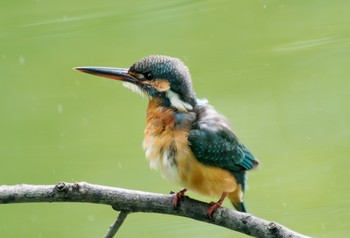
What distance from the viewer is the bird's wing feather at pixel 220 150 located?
2.87 m

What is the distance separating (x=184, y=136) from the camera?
2885mm

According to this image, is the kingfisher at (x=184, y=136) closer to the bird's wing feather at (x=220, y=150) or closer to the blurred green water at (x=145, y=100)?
the bird's wing feather at (x=220, y=150)

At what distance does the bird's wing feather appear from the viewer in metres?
2.87

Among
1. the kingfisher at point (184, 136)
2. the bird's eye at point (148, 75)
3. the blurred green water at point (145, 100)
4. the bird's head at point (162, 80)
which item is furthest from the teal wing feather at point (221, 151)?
the blurred green water at point (145, 100)

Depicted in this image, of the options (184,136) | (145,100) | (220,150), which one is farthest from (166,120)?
(145,100)

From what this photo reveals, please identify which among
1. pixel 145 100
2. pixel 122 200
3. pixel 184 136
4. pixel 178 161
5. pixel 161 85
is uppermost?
pixel 145 100

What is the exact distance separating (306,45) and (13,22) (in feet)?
8.84

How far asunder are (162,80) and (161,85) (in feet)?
0.07

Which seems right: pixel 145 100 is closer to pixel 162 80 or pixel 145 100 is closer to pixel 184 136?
pixel 162 80

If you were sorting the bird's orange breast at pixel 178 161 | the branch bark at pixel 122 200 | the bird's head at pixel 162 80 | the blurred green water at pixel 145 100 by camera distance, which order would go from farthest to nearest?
the blurred green water at pixel 145 100 < the bird's head at pixel 162 80 < the bird's orange breast at pixel 178 161 < the branch bark at pixel 122 200

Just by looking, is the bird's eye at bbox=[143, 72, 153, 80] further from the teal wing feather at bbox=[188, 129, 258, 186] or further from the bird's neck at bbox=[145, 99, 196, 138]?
the teal wing feather at bbox=[188, 129, 258, 186]

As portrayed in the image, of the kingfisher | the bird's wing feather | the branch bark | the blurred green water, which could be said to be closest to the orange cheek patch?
the kingfisher

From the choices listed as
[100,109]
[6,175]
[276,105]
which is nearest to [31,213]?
[6,175]

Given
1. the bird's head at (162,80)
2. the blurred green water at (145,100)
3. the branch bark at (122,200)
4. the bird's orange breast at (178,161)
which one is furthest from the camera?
the blurred green water at (145,100)
